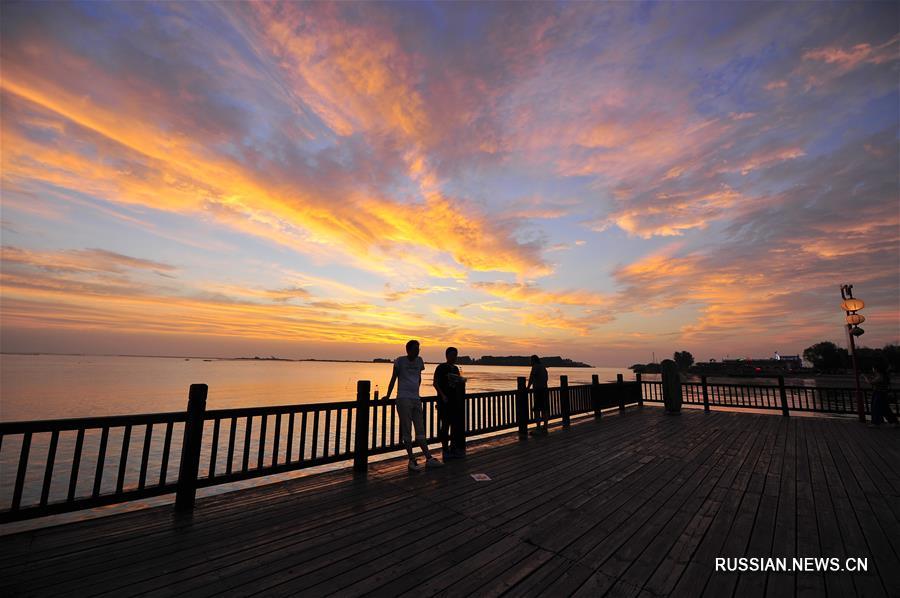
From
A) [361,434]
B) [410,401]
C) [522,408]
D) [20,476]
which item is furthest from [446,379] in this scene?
[20,476]

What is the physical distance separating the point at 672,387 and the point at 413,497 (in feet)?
38.0

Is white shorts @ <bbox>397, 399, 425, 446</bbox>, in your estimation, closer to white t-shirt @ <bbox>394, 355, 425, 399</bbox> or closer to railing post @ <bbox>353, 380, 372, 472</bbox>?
white t-shirt @ <bbox>394, 355, 425, 399</bbox>

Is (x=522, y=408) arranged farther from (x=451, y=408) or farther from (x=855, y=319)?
(x=855, y=319)

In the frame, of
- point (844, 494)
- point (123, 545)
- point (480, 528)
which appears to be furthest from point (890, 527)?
point (123, 545)

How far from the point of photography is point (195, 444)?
4.66m

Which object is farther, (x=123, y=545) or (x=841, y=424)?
(x=841, y=424)

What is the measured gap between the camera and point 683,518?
4.19 m

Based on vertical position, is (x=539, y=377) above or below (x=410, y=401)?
above

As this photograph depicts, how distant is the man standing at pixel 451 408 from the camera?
7.02 meters

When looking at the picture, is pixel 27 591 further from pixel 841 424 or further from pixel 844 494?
pixel 841 424

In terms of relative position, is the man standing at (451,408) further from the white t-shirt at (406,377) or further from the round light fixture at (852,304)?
the round light fixture at (852,304)

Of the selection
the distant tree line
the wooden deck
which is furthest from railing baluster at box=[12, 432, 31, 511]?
the distant tree line

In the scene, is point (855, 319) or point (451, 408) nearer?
point (451, 408)

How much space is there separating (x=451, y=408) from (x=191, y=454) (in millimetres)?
4267
